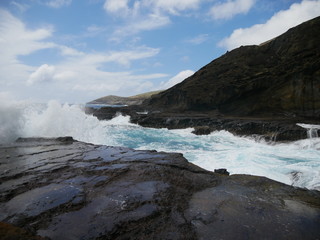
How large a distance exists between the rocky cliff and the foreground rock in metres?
20.3

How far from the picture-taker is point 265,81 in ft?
78.2

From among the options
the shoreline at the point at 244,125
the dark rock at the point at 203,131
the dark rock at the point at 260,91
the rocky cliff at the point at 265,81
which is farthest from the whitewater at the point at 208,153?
the rocky cliff at the point at 265,81

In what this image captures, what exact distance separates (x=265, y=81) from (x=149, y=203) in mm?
24657

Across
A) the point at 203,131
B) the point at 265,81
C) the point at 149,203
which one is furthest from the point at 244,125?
the point at 149,203

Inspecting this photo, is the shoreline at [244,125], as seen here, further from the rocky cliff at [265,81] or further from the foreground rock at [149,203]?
the foreground rock at [149,203]

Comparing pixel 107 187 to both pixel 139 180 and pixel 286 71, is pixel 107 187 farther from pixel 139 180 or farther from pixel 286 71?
pixel 286 71

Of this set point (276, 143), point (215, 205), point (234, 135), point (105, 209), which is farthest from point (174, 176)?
point (234, 135)

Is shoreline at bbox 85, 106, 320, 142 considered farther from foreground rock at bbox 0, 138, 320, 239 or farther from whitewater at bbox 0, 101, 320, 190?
foreground rock at bbox 0, 138, 320, 239

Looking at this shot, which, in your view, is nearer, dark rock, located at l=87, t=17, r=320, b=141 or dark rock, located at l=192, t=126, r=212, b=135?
dark rock, located at l=87, t=17, r=320, b=141

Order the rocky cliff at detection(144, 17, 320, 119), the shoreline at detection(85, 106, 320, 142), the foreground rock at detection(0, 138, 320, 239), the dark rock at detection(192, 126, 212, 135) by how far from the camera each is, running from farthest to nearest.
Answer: the rocky cliff at detection(144, 17, 320, 119), the dark rock at detection(192, 126, 212, 135), the shoreline at detection(85, 106, 320, 142), the foreground rock at detection(0, 138, 320, 239)

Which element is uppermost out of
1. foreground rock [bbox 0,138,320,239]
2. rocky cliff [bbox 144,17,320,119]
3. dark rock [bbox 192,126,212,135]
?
rocky cliff [bbox 144,17,320,119]

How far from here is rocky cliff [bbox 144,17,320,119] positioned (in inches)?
803

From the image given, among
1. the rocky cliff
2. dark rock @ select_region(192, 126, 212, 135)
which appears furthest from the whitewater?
the rocky cliff

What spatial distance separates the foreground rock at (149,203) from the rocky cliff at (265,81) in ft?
66.5
